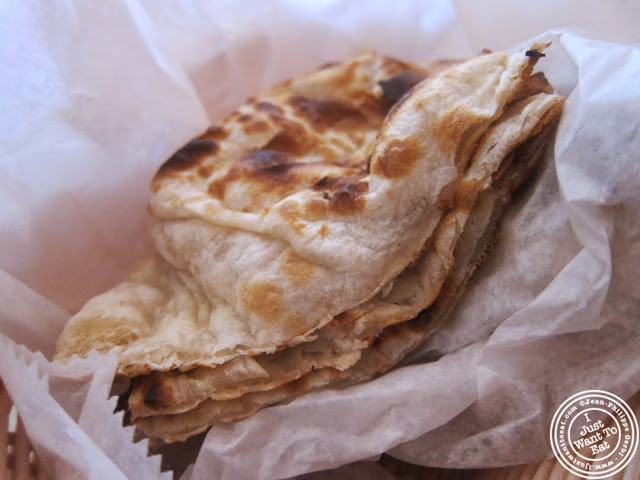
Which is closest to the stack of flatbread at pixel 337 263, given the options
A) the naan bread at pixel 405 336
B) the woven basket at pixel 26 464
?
the naan bread at pixel 405 336

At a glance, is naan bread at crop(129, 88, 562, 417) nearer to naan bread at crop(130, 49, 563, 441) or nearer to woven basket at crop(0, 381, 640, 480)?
naan bread at crop(130, 49, 563, 441)

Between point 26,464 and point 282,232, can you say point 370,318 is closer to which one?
point 282,232

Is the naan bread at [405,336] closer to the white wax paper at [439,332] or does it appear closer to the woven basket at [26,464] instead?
the white wax paper at [439,332]

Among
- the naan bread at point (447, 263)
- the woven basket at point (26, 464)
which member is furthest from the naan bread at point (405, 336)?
the woven basket at point (26, 464)

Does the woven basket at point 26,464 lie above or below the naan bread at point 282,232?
below

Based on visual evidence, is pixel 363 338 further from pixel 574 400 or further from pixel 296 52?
pixel 296 52

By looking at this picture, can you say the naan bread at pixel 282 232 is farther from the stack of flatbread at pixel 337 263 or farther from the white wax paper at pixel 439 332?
the white wax paper at pixel 439 332

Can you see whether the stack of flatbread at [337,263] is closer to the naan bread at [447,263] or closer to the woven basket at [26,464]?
the naan bread at [447,263]
